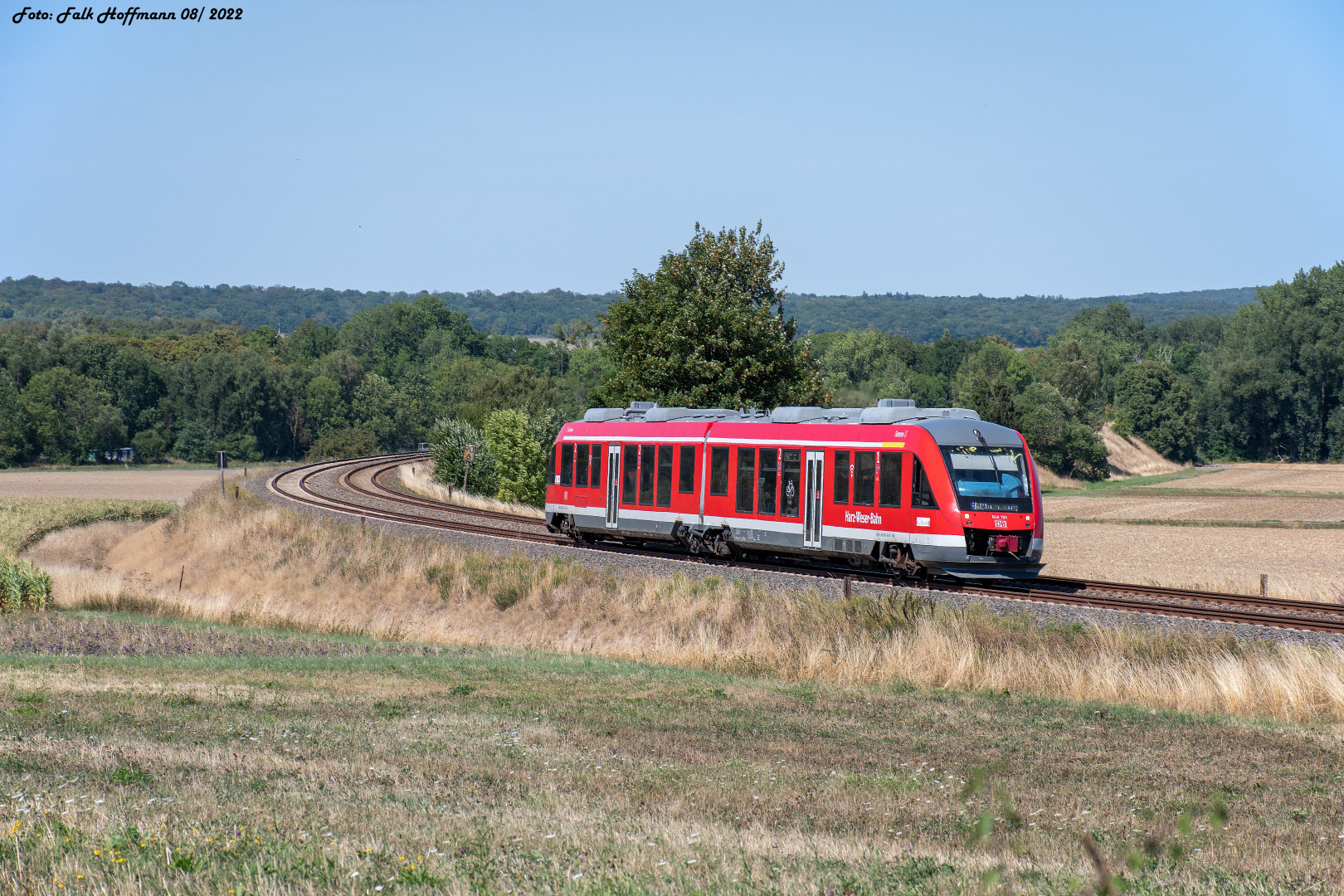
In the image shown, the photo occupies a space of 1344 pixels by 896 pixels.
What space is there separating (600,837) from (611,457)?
936 inches

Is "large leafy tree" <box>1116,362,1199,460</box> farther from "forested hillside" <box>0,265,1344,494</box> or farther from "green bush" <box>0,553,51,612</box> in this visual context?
"green bush" <box>0,553,51,612</box>

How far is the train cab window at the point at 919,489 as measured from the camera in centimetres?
2317

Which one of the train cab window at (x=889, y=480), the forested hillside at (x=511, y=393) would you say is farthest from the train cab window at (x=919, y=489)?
the forested hillside at (x=511, y=393)

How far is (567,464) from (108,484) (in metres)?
69.9

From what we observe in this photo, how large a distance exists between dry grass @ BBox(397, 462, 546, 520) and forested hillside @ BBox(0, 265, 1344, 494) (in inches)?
539

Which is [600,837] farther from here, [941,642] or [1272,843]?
[941,642]

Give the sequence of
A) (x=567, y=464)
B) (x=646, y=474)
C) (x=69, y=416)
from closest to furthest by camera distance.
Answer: (x=646, y=474) < (x=567, y=464) < (x=69, y=416)

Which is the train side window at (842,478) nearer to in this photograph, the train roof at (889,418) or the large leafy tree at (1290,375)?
the train roof at (889,418)

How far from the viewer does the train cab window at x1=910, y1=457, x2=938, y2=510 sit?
23172 mm

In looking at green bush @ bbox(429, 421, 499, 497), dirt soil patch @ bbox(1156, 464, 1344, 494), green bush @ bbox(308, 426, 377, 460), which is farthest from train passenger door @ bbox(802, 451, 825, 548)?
green bush @ bbox(308, 426, 377, 460)

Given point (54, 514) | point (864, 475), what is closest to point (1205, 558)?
point (864, 475)

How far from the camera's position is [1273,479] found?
315 ft

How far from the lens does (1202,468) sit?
4665 inches

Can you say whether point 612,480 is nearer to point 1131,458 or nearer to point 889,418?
point 889,418
